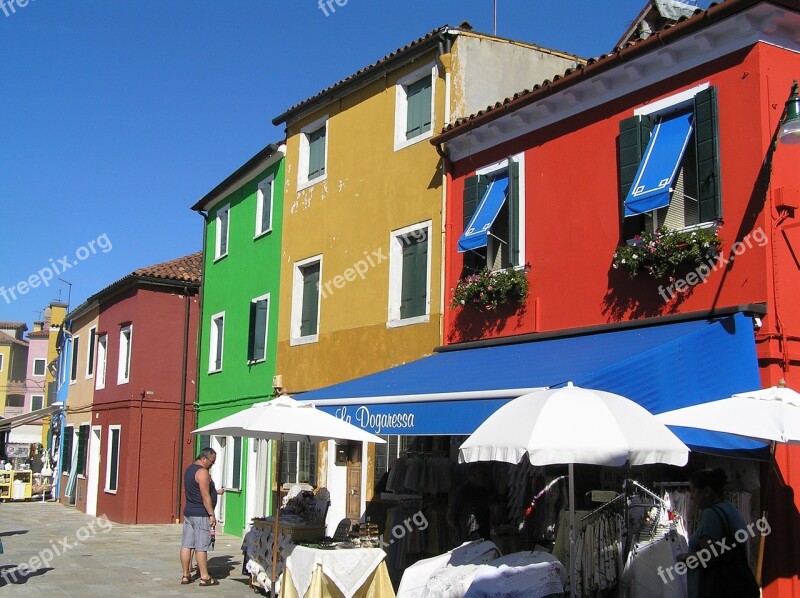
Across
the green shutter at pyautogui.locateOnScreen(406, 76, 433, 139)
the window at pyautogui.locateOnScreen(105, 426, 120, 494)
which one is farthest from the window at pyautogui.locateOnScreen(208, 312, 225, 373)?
the green shutter at pyautogui.locateOnScreen(406, 76, 433, 139)

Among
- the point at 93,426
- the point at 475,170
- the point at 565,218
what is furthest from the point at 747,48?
the point at 93,426

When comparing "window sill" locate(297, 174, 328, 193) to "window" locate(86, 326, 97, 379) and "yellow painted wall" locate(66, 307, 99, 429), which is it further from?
"window" locate(86, 326, 97, 379)

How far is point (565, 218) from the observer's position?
1176 centimetres


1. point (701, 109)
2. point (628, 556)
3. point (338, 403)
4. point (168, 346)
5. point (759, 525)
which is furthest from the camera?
point (168, 346)

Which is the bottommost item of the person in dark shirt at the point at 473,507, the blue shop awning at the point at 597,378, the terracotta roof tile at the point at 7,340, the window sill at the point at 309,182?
the person in dark shirt at the point at 473,507

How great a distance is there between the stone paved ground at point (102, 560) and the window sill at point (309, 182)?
7.34 meters

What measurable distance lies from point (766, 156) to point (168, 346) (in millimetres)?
19057

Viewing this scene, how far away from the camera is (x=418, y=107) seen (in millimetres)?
15297

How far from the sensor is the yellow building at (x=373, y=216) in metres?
14.5

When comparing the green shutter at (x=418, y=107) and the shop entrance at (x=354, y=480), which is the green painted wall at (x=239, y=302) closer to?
the shop entrance at (x=354, y=480)

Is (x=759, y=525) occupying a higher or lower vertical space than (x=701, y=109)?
lower

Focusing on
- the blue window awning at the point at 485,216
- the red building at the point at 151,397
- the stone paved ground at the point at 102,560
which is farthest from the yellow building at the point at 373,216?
the red building at the point at 151,397

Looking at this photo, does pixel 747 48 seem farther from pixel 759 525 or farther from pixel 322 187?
pixel 322 187

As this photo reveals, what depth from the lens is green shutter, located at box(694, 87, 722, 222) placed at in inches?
384
